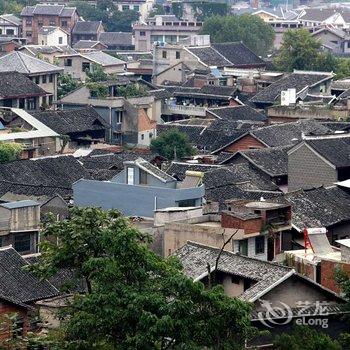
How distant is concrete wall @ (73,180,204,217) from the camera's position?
94.0 feet

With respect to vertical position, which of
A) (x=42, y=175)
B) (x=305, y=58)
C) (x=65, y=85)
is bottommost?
(x=42, y=175)

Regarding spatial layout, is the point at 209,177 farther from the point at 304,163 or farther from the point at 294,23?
the point at 294,23

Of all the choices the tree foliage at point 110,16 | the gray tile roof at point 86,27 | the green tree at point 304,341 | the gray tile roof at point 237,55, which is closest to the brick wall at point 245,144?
the green tree at point 304,341

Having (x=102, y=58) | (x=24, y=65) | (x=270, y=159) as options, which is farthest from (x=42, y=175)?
(x=102, y=58)

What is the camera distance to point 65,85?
54.7 metres

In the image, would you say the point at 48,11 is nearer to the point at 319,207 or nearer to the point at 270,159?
the point at 270,159

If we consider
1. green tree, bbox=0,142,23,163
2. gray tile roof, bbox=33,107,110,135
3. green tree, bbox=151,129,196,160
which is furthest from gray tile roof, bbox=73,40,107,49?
green tree, bbox=0,142,23,163

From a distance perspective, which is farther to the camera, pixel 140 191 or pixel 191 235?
pixel 140 191

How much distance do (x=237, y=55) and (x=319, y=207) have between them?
115ft

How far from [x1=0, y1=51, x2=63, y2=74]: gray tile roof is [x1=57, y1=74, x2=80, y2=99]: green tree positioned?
77 cm

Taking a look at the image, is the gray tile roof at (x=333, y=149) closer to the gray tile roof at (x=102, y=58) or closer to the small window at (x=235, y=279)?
the small window at (x=235, y=279)

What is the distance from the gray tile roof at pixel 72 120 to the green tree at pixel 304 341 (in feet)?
78.5

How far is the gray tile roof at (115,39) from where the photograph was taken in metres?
79.2

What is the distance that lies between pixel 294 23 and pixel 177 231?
61130mm
